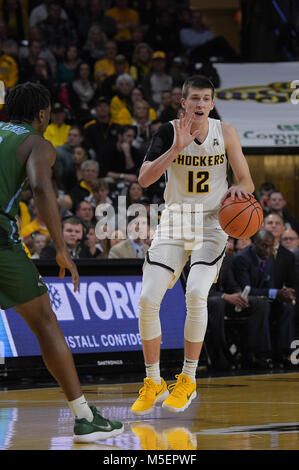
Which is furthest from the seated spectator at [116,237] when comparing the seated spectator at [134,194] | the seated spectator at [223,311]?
the seated spectator at [223,311]

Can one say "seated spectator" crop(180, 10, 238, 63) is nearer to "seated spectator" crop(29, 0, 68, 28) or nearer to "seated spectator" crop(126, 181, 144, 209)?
"seated spectator" crop(29, 0, 68, 28)

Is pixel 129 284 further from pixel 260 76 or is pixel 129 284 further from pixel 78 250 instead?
pixel 260 76

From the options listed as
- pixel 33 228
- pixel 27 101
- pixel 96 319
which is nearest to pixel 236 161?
pixel 27 101

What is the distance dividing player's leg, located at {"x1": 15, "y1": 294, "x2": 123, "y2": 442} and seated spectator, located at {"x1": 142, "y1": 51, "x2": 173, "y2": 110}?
11474 mm

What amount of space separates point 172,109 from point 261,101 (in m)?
2.04

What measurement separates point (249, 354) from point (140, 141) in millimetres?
5061

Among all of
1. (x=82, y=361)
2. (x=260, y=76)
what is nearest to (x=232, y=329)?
(x=82, y=361)

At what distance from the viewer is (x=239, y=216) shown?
6.29 meters

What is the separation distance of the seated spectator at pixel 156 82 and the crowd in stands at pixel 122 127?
18 millimetres

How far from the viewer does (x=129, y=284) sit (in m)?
9.61

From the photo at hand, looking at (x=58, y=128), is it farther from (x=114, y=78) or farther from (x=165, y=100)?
(x=165, y=100)

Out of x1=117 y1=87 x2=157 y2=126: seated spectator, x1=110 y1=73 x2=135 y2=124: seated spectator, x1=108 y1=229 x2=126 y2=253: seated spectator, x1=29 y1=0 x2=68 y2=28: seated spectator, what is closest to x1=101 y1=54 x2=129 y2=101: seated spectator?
x1=110 y1=73 x2=135 y2=124: seated spectator

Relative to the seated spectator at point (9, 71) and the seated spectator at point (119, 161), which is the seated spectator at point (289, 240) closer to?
the seated spectator at point (119, 161)

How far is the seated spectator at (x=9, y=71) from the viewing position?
15.4m
